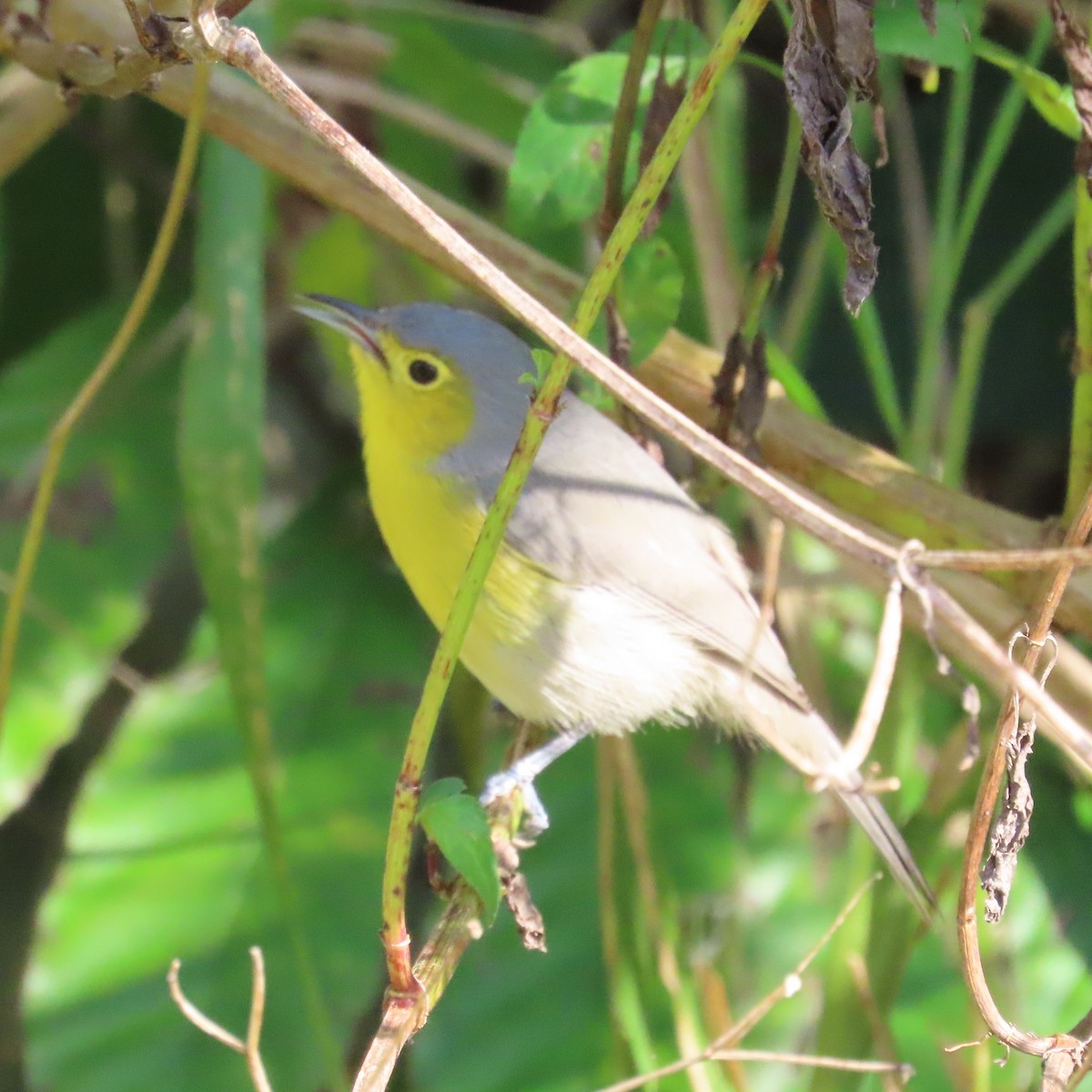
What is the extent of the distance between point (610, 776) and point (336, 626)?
76cm

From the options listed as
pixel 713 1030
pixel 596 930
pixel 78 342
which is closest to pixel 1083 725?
pixel 713 1030

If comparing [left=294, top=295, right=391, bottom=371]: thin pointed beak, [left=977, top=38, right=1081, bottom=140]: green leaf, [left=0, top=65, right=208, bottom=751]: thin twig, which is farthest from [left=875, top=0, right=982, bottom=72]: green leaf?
[left=294, top=295, right=391, bottom=371]: thin pointed beak

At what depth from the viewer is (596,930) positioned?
92.1 inches

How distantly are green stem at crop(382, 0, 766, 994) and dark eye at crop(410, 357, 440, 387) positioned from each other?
98 centimetres

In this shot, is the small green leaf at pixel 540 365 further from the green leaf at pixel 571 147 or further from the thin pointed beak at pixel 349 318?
the thin pointed beak at pixel 349 318

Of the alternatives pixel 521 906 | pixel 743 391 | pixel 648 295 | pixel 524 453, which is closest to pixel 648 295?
pixel 648 295

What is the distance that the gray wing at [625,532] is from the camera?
6.49ft

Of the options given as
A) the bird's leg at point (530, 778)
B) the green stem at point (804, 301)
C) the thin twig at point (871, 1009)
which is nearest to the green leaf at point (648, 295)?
the bird's leg at point (530, 778)

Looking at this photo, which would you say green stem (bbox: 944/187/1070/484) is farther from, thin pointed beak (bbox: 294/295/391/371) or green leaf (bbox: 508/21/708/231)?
thin pointed beak (bbox: 294/295/391/371)

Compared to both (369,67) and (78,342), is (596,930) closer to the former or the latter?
(78,342)

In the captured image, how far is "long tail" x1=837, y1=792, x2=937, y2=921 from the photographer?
5.92 ft

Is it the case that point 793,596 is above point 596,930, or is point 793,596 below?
above

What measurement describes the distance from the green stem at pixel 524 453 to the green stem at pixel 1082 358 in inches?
18.7

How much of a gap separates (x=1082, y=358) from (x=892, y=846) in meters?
0.70
